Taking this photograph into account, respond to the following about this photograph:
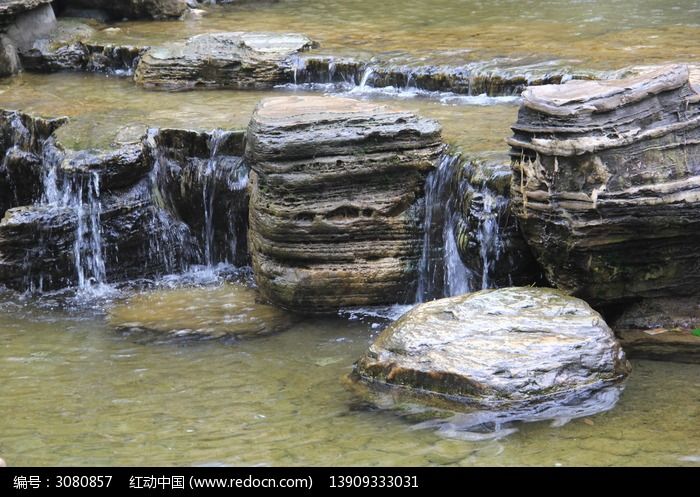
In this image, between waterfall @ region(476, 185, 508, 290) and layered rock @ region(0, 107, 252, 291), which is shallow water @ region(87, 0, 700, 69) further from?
waterfall @ region(476, 185, 508, 290)

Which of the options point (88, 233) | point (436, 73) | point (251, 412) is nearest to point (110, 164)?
point (88, 233)

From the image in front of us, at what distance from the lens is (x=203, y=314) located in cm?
738

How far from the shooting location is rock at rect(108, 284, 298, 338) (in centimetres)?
705

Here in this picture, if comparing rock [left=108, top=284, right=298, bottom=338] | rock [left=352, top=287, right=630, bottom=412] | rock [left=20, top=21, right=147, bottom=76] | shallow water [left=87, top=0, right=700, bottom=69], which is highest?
shallow water [left=87, top=0, right=700, bottom=69]

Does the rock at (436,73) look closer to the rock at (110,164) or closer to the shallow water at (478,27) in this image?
the shallow water at (478,27)

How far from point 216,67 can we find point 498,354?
18.1ft

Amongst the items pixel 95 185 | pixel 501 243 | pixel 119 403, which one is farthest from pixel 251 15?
pixel 119 403

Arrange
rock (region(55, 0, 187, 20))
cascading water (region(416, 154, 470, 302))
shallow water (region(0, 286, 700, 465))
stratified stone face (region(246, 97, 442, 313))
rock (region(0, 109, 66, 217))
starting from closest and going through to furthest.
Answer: shallow water (region(0, 286, 700, 465)) → stratified stone face (region(246, 97, 442, 313)) → cascading water (region(416, 154, 470, 302)) → rock (region(0, 109, 66, 217)) → rock (region(55, 0, 187, 20))

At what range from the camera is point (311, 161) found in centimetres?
698

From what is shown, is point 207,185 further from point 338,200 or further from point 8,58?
point 8,58

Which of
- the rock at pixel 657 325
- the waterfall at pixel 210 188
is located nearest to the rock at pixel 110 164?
the waterfall at pixel 210 188

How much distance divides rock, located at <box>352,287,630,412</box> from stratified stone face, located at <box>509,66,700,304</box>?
1.27ft

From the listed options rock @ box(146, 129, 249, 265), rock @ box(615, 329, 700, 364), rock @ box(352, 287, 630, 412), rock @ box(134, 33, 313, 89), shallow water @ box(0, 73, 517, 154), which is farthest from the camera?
rock @ box(134, 33, 313, 89)

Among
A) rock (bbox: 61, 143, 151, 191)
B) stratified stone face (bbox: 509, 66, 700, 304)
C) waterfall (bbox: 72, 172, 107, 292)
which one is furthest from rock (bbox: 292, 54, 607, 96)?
waterfall (bbox: 72, 172, 107, 292)
